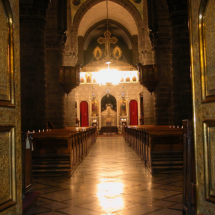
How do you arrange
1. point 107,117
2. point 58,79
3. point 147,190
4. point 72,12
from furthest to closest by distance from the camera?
point 107,117 → point 72,12 → point 58,79 → point 147,190

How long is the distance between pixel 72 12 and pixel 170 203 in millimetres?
19824

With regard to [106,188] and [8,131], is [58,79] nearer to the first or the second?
[106,188]

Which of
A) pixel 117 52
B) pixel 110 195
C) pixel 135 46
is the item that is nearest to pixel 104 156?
pixel 110 195

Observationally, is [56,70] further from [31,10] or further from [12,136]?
[12,136]

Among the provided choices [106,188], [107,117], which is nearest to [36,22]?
[106,188]

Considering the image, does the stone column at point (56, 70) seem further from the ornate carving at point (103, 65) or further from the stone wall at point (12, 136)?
the ornate carving at point (103, 65)

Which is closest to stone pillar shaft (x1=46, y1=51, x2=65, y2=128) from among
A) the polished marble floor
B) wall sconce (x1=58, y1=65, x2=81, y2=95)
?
wall sconce (x1=58, y1=65, x2=81, y2=95)

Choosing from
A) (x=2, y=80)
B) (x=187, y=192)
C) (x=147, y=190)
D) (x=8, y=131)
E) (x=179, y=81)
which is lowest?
(x=147, y=190)

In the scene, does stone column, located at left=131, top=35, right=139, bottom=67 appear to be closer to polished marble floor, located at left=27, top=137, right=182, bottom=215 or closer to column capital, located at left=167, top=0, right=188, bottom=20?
column capital, located at left=167, top=0, right=188, bottom=20

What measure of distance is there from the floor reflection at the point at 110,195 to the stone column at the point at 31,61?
5.21m

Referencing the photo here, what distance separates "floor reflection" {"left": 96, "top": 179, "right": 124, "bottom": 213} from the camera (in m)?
3.78

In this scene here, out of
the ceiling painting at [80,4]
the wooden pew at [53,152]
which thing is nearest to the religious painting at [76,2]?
the ceiling painting at [80,4]

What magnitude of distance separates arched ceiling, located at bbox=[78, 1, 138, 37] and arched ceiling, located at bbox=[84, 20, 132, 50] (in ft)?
4.14

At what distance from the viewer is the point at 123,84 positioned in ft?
91.9
